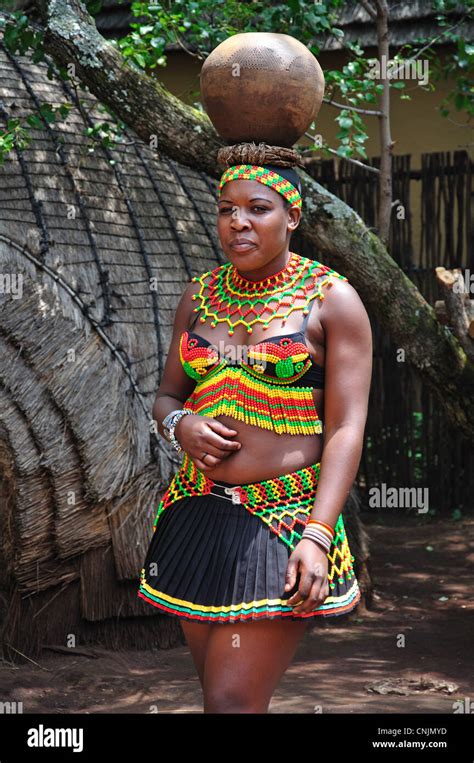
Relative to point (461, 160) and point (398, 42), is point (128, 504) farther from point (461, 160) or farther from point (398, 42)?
point (398, 42)

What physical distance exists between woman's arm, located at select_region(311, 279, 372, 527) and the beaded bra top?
5cm

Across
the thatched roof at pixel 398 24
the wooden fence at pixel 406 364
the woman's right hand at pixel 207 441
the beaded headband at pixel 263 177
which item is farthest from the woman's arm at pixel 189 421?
the thatched roof at pixel 398 24

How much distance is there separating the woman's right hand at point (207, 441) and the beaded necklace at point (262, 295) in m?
0.24

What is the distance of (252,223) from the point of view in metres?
2.41

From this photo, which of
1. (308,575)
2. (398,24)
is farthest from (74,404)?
(398,24)

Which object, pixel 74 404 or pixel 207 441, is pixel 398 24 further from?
pixel 207 441

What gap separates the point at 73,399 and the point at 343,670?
6.01ft

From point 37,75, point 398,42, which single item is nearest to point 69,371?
point 37,75

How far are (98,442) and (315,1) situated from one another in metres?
2.53

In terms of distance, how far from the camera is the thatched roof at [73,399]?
4520mm

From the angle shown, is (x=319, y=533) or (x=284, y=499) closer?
(x=319, y=533)

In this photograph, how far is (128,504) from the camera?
4723mm

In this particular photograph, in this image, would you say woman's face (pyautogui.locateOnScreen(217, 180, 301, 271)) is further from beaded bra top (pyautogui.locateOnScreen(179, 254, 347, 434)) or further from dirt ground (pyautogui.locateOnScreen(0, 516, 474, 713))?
dirt ground (pyautogui.locateOnScreen(0, 516, 474, 713))

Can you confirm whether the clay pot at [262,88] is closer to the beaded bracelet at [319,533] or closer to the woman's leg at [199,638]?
the beaded bracelet at [319,533]
